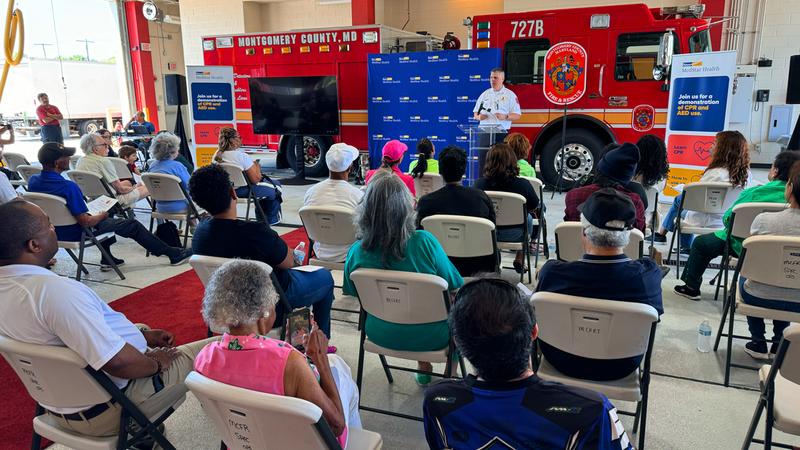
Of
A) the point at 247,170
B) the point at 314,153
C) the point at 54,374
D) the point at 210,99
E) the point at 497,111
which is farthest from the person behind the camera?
the point at 314,153

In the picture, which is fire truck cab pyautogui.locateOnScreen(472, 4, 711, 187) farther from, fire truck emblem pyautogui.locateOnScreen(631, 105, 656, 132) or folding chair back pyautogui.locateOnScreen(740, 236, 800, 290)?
folding chair back pyautogui.locateOnScreen(740, 236, 800, 290)

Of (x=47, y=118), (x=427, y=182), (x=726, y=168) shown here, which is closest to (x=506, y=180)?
(x=427, y=182)

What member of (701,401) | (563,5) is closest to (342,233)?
(701,401)

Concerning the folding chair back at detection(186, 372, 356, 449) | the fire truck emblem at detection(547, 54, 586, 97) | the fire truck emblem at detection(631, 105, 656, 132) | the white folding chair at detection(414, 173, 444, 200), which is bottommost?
the folding chair back at detection(186, 372, 356, 449)

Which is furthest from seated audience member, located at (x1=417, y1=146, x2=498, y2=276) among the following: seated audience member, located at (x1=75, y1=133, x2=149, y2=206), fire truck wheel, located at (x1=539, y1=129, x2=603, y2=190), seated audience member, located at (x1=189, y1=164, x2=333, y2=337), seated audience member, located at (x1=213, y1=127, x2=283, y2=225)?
fire truck wheel, located at (x1=539, y1=129, x2=603, y2=190)

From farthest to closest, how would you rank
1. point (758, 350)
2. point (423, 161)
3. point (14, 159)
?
point (14, 159)
point (423, 161)
point (758, 350)

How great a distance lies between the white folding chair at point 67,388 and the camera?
1606 millimetres

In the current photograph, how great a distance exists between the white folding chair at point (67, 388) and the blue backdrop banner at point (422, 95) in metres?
7.37

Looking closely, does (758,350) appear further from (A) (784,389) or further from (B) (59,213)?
(B) (59,213)

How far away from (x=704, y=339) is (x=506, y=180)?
1.74m

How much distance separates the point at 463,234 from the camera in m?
3.24

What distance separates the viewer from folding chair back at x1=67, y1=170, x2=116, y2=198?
5.03 meters

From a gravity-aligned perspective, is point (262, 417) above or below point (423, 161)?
below

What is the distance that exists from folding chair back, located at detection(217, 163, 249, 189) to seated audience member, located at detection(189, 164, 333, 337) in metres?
3.02
